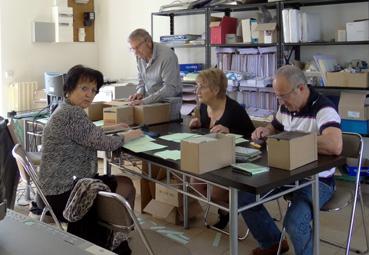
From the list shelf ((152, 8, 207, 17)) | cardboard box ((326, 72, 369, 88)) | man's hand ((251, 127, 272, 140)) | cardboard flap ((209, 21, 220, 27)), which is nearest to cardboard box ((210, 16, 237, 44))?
cardboard flap ((209, 21, 220, 27))

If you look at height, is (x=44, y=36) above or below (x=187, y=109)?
above

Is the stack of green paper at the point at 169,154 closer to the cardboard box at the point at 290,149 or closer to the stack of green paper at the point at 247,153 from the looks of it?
the stack of green paper at the point at 247,153

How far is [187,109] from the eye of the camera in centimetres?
476

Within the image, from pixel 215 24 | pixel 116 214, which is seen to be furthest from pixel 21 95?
pixel 116 214

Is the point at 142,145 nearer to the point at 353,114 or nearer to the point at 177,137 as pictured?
the point at 177,137

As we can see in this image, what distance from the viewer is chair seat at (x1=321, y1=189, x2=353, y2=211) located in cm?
242

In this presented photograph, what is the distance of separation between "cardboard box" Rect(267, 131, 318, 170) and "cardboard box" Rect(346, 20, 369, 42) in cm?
199

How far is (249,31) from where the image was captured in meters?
4.43

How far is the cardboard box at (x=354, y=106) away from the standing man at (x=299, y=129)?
1325 mm

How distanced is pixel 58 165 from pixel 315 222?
1366 mm

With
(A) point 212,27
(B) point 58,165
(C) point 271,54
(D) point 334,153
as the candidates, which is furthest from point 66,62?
(D) point 334,153

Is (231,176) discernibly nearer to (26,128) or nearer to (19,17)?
(26,128)

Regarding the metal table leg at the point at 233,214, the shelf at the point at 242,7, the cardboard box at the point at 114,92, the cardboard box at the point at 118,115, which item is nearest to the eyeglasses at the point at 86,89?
the cardboard box at the point at 118,115

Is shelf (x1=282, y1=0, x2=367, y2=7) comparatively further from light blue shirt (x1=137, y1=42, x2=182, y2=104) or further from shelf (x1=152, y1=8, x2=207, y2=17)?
light blue shirt (x1=137, y1=42, x2=182, y2=104)
